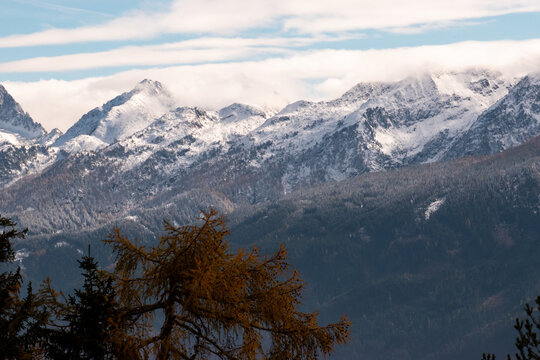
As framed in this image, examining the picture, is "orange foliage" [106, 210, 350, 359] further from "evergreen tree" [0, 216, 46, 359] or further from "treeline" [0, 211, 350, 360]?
"evergreen tree" [0, 216, 46, 359]

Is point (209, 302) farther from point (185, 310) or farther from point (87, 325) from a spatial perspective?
point (87, 325)

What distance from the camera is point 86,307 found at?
29188mm

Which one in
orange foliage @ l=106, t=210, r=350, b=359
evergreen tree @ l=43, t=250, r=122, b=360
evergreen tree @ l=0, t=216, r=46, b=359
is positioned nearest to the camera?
orange foliage @ l=106, t=210, r=350, b=359

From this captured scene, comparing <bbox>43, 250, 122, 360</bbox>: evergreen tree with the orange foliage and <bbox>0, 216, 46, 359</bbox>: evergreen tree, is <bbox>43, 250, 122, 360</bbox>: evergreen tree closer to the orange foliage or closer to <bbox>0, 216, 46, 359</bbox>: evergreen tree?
the orange foliage

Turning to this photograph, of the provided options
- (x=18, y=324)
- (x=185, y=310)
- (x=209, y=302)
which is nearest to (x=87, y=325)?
(x=18, y=324)

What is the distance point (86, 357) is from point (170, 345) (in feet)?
8.41

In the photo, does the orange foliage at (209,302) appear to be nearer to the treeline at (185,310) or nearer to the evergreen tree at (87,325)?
the treeline at (185,310)

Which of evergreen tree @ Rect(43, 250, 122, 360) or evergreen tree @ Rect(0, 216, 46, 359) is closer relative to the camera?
evergreen tree @ Rect(43, 250, 122, 360)

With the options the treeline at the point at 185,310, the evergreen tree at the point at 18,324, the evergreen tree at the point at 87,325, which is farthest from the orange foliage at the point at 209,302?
the evergreen tree at the point at 18,324

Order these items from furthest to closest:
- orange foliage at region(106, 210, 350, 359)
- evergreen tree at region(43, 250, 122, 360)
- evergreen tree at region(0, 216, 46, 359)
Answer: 1. evergreen tree at region(0, 216, 46, 359)
2. evergreen tree at region(43, 250, 122, 360)
3. orange foliage at region(106, 210, 350, 359)

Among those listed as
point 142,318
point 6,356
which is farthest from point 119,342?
point 6,356

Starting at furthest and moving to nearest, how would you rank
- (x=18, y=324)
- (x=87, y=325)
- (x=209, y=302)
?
(x=18, y=324), (x=87, y=325), (x=209, y=302)

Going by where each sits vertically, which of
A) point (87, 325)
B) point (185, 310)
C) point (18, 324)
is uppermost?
point (18, 324)

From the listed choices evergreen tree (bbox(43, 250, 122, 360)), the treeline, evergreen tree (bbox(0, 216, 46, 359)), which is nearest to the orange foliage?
the treeline
